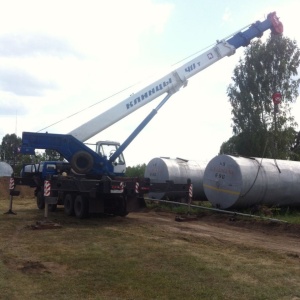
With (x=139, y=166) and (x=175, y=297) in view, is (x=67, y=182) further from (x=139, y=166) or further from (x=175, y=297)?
(x=139, y=166)

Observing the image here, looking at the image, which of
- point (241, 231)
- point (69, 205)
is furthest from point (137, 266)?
point (69, 205)

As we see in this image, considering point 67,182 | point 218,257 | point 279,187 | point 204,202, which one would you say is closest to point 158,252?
point 218,257

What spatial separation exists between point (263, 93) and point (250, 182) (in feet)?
66.1

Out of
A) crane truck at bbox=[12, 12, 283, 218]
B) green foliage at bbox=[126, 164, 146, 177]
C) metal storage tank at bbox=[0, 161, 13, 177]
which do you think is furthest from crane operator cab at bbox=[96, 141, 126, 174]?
metal storage tank at bbox=[0, 161, 13, 177]

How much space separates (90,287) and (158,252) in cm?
297

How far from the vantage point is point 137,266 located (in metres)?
8.70

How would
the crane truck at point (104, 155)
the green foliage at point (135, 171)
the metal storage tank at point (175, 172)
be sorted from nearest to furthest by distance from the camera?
the crane truck at point (104, 155) → the metal storage tank at point (175, 172) → the green foliage at point (135, 171)

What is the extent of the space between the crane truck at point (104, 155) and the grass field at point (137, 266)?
2.05m

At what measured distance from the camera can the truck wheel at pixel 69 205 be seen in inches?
663

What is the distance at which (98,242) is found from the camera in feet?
37.6

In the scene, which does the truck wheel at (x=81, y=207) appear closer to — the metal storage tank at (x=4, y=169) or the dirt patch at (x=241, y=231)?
the dirt patch at (x=241, y=231)

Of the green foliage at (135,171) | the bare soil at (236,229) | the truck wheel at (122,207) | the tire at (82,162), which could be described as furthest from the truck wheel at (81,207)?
the green foliage at (135,171)

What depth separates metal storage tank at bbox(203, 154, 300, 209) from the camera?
56.3 feet

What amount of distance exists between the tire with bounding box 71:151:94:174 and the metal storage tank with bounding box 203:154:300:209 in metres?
4.98
